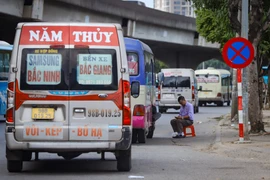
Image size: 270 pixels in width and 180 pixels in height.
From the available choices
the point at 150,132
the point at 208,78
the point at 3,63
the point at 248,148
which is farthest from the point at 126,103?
the point at 208,78

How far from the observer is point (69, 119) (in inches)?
483

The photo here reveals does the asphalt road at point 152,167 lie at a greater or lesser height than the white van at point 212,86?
lesser

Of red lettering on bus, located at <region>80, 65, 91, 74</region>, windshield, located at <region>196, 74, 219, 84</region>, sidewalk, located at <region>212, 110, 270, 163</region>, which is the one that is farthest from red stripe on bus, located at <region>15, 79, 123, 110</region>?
windshield, located at <region>196, 74, 219, 84</region>

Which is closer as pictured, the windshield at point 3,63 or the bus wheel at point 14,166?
the bus wheel at point 14,166

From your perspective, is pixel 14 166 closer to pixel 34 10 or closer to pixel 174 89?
pixel 34 10

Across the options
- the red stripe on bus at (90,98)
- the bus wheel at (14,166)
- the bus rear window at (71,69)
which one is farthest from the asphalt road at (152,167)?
the bus rear window at (71,69)

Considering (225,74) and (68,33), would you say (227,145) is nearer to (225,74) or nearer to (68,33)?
(68,33)

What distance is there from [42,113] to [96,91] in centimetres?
90

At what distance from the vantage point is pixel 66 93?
12.3 metres

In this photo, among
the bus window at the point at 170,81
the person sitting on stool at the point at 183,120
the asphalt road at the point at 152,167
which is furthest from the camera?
the bus window at the point at 170,81

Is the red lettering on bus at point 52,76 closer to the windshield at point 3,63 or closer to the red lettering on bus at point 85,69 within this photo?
the red lettering on bus at point 85,69

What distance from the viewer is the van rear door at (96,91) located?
1227 cm

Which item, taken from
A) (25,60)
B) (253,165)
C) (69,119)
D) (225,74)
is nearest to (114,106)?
(69,119)

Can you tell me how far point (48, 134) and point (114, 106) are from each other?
111cm
